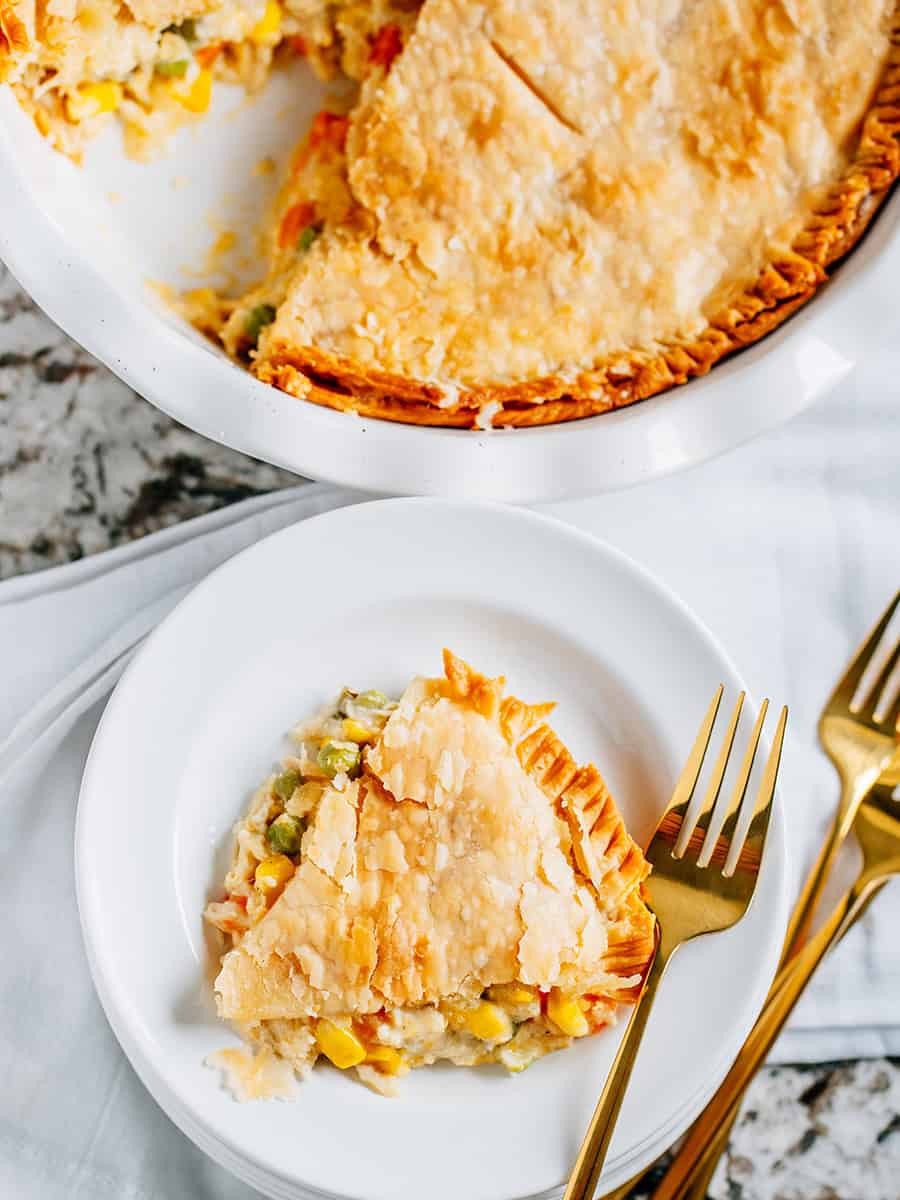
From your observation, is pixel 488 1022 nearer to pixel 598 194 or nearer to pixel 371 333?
pixel 371 333

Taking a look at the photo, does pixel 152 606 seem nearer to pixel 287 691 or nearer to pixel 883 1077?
pixel 287 691

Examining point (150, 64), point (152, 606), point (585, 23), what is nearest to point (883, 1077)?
point (152, 606)

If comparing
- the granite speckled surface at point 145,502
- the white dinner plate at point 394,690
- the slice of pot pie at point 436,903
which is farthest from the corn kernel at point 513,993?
the granite speckled surface at point 145,502

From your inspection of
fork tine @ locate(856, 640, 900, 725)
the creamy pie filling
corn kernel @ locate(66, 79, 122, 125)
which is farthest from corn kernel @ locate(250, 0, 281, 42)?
fork tine @ locate(856, 640, 900, 725)

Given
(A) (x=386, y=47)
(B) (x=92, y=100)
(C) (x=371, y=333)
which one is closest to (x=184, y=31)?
(B) (x=92, y=100)

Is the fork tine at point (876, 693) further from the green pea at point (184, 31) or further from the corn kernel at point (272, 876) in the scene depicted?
the green pea at point (184, 31)

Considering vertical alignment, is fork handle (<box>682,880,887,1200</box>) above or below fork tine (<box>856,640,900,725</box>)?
below

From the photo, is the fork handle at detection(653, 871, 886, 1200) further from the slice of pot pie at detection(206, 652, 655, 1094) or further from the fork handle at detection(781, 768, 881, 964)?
the slice of pot pie at detection(206, 652, 655, 1094)

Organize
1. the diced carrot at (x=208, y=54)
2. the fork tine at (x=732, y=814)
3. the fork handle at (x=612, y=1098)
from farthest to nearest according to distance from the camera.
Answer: the diced carrot at (x=208, y=54) → the fork tine at (x=732, y=814) → the fork handle at (x=612, y=1098)
